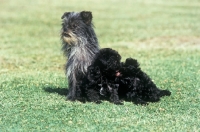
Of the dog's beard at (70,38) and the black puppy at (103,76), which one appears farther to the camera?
the dog's beard at (70,38)

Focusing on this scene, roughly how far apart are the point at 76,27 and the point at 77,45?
1.16 feet

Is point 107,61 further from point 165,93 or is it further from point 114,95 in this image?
point 165,93

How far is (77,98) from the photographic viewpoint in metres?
9.43

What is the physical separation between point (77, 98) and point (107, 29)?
1466 cm

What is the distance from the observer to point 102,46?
1902 cm

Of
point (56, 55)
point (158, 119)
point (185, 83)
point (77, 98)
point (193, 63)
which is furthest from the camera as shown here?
point (56, 55)

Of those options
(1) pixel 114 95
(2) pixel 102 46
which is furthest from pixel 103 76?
(2) pixel 102 46

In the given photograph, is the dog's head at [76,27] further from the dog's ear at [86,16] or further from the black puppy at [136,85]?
the black puppy at [136,85]

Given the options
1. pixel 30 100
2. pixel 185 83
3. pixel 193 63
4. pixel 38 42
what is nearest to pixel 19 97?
pixel 30 100

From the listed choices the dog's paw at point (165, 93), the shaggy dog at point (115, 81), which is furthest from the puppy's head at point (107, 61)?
the dog's paw at point (165, 93)

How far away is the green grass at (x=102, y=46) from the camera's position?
27.0ft

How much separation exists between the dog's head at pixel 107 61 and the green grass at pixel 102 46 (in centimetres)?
65

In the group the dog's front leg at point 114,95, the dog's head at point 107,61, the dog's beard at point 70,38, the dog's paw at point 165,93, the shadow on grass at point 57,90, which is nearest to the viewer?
the dog's head at point 107,61

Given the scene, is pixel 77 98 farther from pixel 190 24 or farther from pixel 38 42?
pixel 190 24
